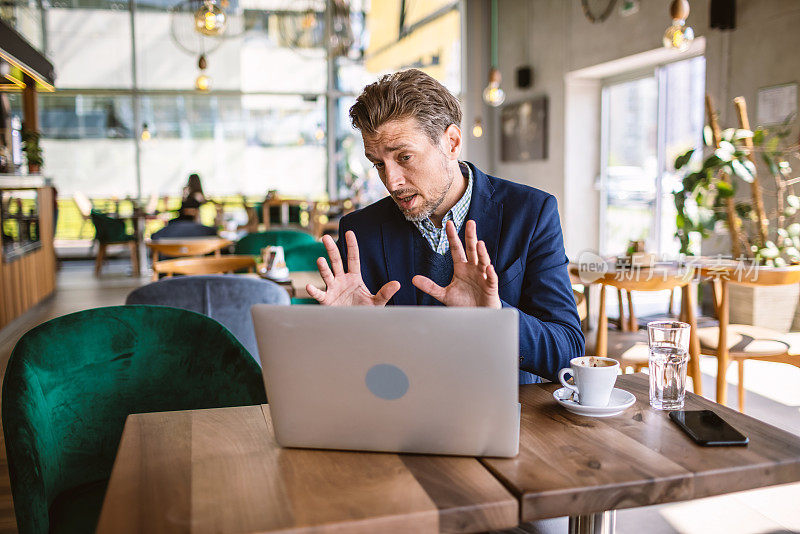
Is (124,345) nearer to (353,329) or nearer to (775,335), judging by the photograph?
(353,329)

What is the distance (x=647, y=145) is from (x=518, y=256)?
655cm

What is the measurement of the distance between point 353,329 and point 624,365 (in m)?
2.59

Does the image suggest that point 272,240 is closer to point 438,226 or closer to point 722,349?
point 722,349

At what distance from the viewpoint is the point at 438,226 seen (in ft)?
6.15

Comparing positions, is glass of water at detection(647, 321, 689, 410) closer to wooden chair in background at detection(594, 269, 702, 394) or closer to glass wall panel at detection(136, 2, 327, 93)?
wooden chair in background at detection(594, 269, 702, 394)

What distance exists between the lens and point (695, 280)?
11.8 feet

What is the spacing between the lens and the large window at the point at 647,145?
7.03 m

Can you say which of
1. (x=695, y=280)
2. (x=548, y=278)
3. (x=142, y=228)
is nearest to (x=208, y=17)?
(x=695, y=280)

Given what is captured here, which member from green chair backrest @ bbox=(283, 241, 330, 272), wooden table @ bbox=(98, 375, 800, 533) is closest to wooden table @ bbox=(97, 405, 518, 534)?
wooden table @ bbox=(98, 375, 800, 533)

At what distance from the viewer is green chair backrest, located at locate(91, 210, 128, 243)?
29.7ft

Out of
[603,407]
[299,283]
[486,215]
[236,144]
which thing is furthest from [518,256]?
[236,144]

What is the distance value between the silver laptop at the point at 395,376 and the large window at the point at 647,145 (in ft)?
19.8

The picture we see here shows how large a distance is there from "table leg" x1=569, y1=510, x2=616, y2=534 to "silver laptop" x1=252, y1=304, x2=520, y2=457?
0.35 metres

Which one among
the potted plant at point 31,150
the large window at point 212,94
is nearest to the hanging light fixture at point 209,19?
the potted plant at point 31,150
